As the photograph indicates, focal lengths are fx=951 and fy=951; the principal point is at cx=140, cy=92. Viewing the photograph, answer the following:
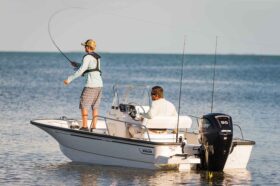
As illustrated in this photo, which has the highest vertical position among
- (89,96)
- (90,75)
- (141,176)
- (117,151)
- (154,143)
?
(90,75)

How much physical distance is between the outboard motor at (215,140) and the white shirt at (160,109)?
71cm

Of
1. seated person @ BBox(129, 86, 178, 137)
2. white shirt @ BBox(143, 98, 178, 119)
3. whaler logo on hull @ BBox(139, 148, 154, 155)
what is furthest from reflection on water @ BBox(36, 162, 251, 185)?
white shirt @ BBox(143, 98, 178, 119)

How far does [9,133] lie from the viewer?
71.8 feet

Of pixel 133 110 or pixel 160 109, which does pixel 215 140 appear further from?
pixel 133 110

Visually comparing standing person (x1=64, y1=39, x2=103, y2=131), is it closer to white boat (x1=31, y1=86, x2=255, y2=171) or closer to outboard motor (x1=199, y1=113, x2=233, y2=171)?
white boat (x1=31, y1=86, x2=255, y2=171)

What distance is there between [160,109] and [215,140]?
1.24 metres

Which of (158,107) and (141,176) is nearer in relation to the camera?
(141,176)

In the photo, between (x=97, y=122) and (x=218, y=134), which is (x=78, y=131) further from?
(x=218, y=134)

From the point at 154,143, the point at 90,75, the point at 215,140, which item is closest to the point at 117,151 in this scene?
the point at 154,143

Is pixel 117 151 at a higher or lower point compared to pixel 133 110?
lower

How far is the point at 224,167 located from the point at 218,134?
3.25 ft

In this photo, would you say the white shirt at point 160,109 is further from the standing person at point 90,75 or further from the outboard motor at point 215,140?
the standing person at point 90,75

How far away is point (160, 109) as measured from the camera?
1666 cm

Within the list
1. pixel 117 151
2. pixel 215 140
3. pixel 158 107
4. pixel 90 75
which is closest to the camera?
pixel 215 140
